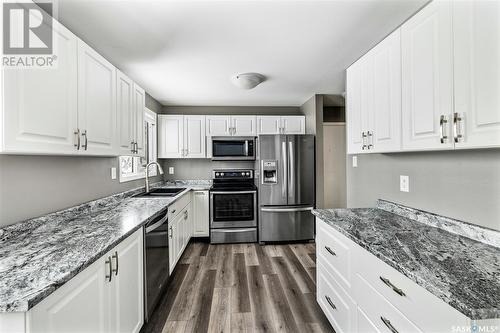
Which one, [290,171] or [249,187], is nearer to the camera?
[290,171]

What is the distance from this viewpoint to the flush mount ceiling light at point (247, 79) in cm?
256

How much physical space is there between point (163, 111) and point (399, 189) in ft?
12.4

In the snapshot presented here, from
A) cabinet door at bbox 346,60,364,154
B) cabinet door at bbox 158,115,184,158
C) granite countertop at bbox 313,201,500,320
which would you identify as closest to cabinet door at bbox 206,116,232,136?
cabinet door at bbox 158,115,184,158

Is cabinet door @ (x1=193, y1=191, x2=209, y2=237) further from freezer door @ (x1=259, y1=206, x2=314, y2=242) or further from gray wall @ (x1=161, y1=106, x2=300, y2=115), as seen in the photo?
gray wall @ (x1=161, y1=106, x2=300, y2=115)

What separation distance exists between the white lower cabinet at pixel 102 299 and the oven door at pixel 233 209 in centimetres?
186

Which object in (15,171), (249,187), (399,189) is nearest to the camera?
(15,171)

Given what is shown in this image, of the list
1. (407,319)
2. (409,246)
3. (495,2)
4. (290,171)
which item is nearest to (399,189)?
(409,246)

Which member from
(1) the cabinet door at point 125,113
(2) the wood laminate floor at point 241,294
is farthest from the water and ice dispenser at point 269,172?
(1) the cabinet door at point 125,113

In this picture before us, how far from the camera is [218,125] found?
3.82m

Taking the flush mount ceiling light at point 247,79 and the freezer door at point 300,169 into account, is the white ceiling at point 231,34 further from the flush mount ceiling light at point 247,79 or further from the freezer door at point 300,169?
the freezer door at point 300,169

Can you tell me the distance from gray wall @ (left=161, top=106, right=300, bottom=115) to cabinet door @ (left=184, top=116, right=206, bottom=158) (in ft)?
1.22

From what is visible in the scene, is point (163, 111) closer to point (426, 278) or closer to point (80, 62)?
point (80, 62)

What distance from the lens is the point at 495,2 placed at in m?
0.89

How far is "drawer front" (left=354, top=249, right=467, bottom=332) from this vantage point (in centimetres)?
75
